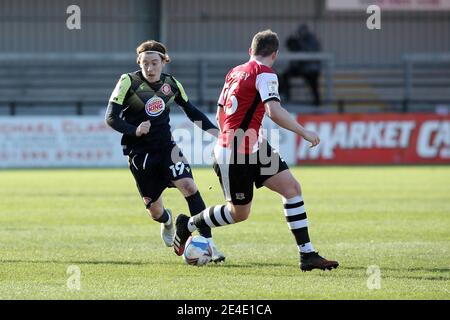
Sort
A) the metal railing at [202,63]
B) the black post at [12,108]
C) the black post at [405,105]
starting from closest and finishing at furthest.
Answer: the black post at [12,108] < the black post at [405,105] < the metal railing at [202,63]

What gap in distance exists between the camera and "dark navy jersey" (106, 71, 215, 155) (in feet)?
35.0

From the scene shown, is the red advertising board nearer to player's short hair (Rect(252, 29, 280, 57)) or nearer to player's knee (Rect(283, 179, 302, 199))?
player's knee (Rect(283, 179, 302, 199))

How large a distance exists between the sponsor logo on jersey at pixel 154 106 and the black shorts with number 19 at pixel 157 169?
394mm

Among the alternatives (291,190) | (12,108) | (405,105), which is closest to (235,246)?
(291,190)

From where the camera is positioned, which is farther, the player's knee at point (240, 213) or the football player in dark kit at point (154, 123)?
the football player in dark kit at point (154, 123)

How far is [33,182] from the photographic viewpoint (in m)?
22.1

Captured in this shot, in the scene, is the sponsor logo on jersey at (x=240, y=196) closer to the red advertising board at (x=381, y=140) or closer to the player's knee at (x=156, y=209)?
the player's knee at (x=156, y=209)

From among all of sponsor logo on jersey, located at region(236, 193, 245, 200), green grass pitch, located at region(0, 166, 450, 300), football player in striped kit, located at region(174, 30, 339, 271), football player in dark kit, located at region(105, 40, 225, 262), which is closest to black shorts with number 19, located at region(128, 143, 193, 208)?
football player in dark kit, located at region(105, 40, 225, 262)

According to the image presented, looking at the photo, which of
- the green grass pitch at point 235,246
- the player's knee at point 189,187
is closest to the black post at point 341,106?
the green grass pitch at point 235,246

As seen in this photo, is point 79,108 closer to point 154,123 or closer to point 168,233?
point 168,233

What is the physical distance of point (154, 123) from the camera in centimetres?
1076

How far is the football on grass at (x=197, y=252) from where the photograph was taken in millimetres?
9977

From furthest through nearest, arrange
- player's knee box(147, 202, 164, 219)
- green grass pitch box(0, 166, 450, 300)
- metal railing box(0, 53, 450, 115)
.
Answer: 1. metal railing box(0, 53, 450, 115)
2. player's knee box(147, 202, 164, 219)
3. green grass pitch box(0, 166, 450, 300)
